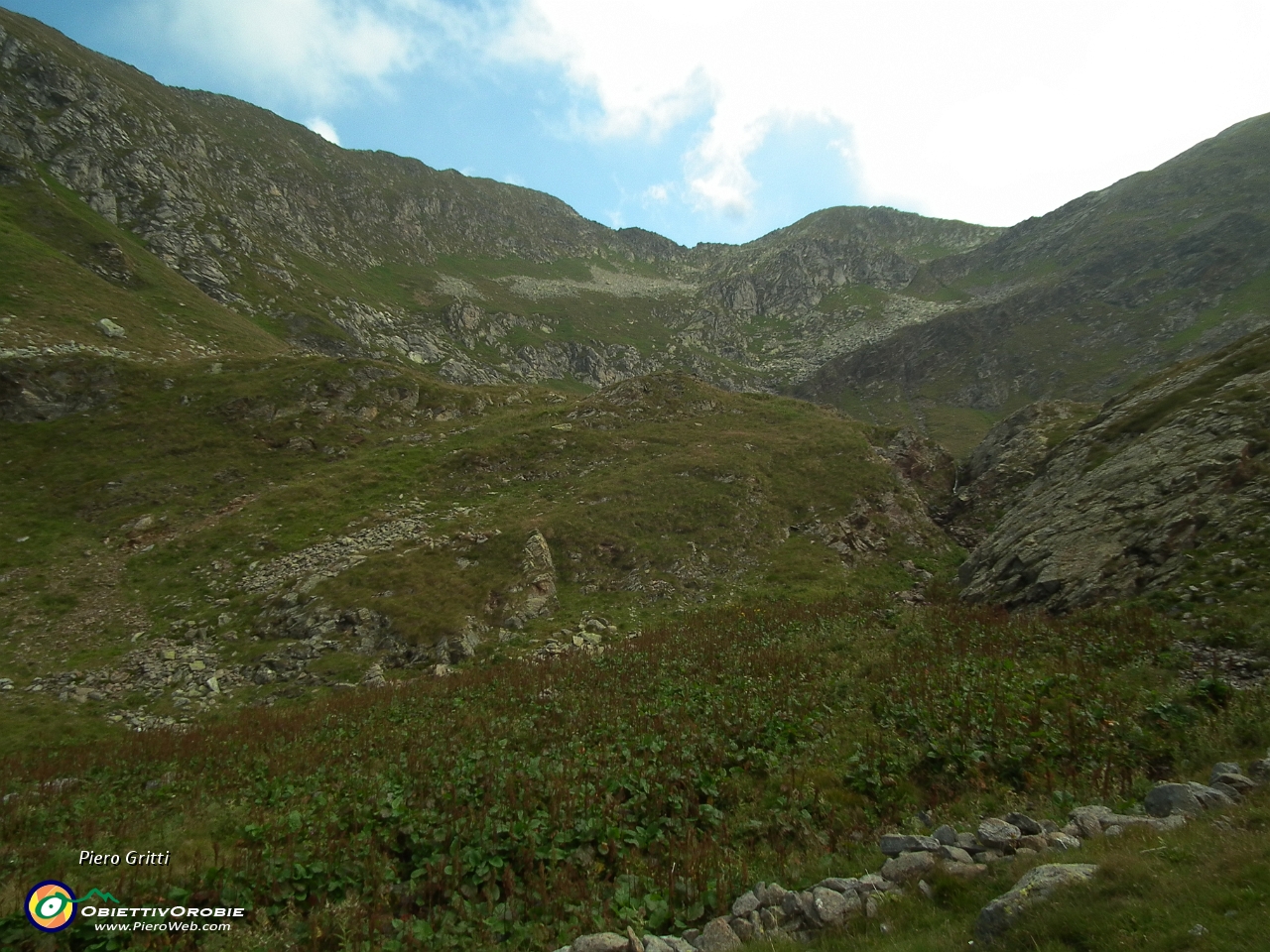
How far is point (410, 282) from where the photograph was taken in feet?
506

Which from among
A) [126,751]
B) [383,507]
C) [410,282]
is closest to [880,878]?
[126,751]

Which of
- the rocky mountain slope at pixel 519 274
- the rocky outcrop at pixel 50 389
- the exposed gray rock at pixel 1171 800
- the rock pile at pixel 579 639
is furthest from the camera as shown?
the rocky mountain slope at pixel 519 274

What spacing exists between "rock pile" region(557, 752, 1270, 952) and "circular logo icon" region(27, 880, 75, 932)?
20.2ft

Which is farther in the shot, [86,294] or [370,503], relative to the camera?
[86,294]

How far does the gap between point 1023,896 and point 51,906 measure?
37.5 feet

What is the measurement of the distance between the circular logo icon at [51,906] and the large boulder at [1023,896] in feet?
34.7

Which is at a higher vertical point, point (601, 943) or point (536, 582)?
point (536, 582)

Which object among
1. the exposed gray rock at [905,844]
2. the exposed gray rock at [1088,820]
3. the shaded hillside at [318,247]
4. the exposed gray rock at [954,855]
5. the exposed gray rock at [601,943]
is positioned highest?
the shaded hillside at [318,247]

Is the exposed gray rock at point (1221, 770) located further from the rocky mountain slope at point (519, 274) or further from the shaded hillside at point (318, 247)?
the shaded hillside at point (318, 247)

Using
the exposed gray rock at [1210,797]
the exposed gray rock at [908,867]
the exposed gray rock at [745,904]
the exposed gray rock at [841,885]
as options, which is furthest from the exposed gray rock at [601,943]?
the exposed gray rock at [1210,797]

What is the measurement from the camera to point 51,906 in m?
7.03

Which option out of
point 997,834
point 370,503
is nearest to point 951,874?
point 997,834

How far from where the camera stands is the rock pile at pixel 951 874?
6097 mm

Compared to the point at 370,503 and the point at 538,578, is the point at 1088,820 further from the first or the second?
the point at 370,503
